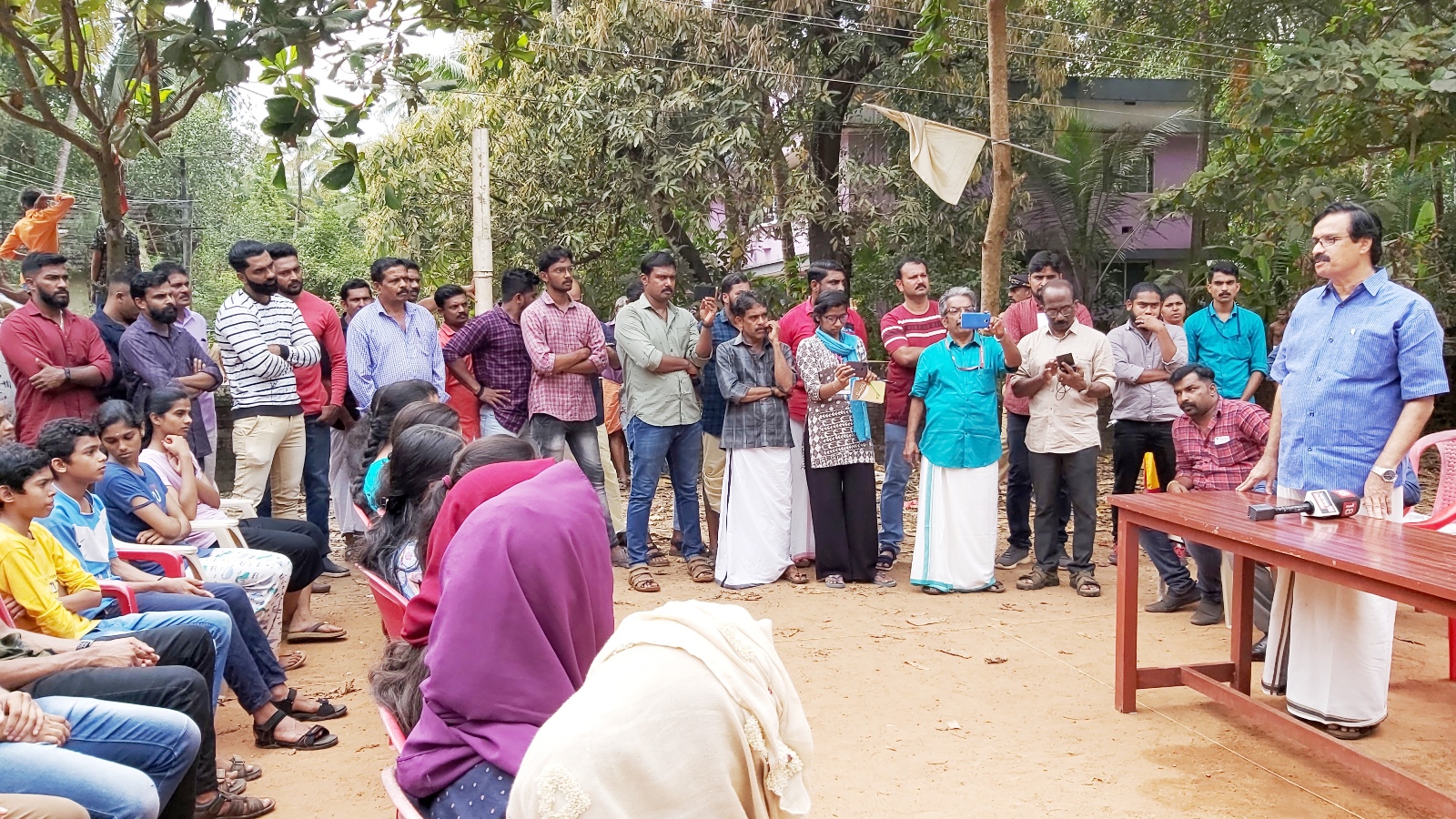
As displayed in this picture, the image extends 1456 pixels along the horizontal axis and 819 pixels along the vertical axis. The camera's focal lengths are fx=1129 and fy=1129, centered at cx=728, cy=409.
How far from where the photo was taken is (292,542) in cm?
539

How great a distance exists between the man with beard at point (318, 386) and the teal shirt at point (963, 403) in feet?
12.0

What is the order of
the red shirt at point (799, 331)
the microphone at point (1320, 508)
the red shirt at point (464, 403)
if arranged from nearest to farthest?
the microphone at point (1320, 508) → the red shirt at point (799, 331) → the red shirt at point (464, 403)

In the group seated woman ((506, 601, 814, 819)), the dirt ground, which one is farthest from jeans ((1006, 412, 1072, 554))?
seated woman ((506, 601, 814, 819))

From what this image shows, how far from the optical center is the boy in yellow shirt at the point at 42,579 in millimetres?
3508

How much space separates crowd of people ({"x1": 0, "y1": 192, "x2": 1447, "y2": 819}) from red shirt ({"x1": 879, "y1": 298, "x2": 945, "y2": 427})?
2 centimetres

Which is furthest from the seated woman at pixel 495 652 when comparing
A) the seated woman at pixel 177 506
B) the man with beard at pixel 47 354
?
the man with beard at pixel 47 354

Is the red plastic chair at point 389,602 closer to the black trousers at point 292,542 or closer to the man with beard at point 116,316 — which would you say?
the black trousers at point 292,542

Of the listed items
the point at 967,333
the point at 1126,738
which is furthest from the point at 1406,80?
the point at 1126,738

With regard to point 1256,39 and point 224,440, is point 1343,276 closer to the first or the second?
point 224,440

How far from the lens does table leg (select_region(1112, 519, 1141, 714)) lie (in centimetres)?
461

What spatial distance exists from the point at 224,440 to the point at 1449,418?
1284 centimetres

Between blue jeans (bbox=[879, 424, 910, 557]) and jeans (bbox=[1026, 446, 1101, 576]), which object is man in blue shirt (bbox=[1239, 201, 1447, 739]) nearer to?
jeans (bbox=[1026, 446, 1101, 576])

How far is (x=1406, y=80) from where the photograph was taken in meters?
7.40

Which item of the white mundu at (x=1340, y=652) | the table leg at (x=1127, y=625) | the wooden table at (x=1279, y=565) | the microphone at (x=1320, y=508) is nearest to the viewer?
the wooden table at (x=1279, y=565)
